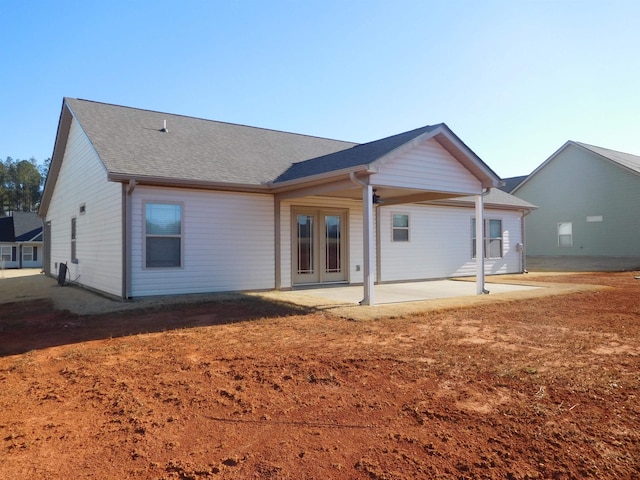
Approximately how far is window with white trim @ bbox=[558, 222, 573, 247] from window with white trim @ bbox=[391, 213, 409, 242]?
15799mm

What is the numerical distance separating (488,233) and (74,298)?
13784mm

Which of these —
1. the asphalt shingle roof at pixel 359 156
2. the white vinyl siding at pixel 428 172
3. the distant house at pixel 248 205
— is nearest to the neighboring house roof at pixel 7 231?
the distant house at pixel 248 205

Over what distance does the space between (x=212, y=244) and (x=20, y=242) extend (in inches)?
1206

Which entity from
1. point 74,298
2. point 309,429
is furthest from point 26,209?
point 309,429

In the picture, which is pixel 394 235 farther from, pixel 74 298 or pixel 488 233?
pixel 74 298

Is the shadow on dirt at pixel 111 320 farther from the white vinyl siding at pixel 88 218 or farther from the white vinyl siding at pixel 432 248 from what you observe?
the white vinyl siding at pixel 432 248

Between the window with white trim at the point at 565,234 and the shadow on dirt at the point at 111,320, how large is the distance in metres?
21.8

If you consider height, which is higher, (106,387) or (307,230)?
(307,230)

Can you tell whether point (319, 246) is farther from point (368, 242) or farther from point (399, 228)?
point (368, 242)

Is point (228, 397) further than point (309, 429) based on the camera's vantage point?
Yes

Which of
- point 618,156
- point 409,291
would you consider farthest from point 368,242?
point 618,156

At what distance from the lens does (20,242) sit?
33656 mm

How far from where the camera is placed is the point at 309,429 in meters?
3.22

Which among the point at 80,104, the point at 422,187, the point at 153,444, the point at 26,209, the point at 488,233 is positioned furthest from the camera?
the point at 26,209
